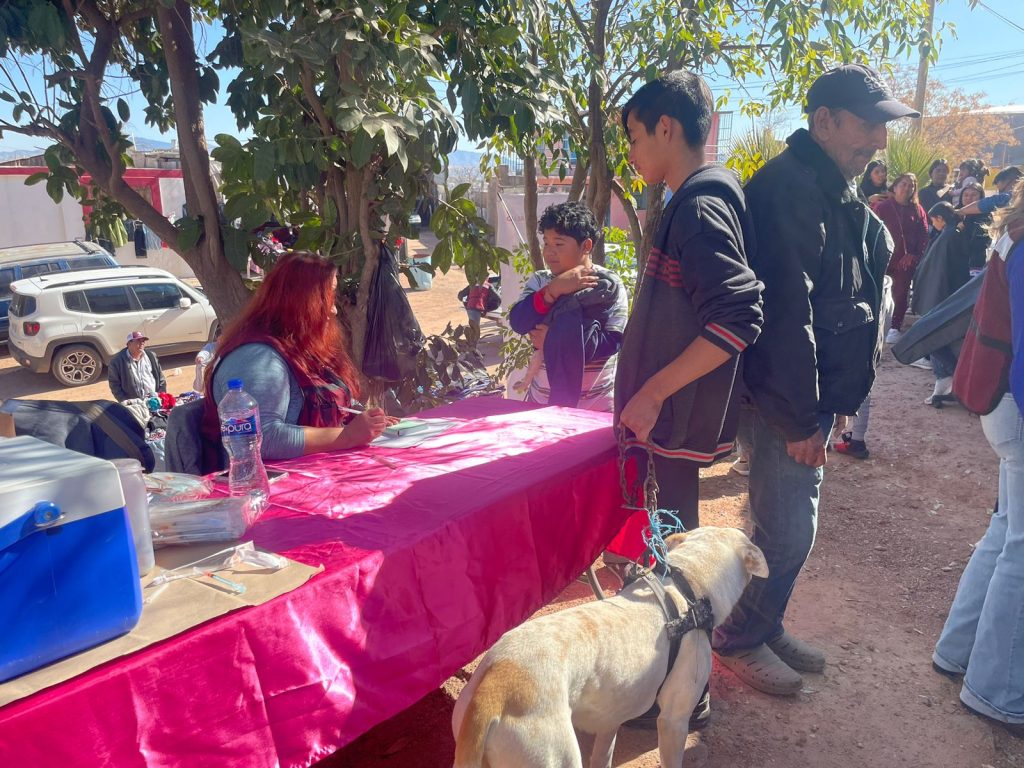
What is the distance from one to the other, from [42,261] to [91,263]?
0.83 m

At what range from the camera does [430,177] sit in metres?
4.07

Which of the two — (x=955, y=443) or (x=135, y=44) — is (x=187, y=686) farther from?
(x=955, y=443)

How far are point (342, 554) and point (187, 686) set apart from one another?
0.47 metres

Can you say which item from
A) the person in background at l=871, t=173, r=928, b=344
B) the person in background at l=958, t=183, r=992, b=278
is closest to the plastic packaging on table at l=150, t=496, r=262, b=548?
the person in background at l=958, t=183, r=992, b=278

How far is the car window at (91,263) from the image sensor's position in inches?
558

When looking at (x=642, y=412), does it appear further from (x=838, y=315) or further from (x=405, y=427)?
(x=405, y=427)

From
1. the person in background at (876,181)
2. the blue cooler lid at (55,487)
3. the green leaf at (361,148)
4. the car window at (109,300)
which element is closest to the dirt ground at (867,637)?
the blue cooler lid at (55,487)

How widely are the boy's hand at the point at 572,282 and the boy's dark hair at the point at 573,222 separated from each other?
0.18 meters

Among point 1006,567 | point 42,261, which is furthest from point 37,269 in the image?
point 1006,567

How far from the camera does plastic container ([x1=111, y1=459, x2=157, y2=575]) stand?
1.56 metres

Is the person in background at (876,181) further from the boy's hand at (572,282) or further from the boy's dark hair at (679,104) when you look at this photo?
the boy's dark hair at (679,104)

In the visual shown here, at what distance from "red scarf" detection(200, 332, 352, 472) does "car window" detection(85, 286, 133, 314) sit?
1070 cm

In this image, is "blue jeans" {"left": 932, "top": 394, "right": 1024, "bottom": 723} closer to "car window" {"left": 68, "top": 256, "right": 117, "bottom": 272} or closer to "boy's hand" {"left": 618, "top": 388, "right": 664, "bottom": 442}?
"boy's hand" {"left": 618, "top": 388, "right": 664, "bottom": 442}

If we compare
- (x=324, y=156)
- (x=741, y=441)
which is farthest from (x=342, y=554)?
(x=324, y=156)
